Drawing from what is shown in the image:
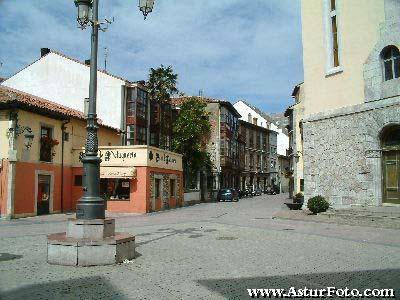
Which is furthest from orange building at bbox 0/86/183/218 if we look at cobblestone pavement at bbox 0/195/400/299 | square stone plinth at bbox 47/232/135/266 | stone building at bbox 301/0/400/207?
square stone plinth at bbox 47/232/135/266

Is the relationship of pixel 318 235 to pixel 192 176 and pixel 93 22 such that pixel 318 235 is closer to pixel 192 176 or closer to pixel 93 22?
pixel 93 22

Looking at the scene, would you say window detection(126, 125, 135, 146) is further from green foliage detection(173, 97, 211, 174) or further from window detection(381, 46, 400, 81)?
window detection(381, 46, 400, 81)

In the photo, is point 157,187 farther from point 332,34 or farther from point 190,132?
point 332,34

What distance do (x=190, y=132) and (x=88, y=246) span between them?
104 ft

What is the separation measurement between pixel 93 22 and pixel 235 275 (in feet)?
20.6

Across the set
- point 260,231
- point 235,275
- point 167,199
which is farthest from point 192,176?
point 235,275

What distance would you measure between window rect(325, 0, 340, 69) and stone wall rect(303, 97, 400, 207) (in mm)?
2717

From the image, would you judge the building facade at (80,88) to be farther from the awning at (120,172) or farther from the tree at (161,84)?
the awning at (120,172)

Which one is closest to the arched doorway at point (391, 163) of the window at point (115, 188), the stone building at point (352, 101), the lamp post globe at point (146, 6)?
the stone building at point (352, 101)

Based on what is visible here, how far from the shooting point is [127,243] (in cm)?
830

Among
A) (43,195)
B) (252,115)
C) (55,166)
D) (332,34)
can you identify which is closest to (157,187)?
(55,166)

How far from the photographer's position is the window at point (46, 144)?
76.5ft

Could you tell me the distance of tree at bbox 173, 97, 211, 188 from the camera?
39.4 metres

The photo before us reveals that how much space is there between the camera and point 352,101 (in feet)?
60.7
